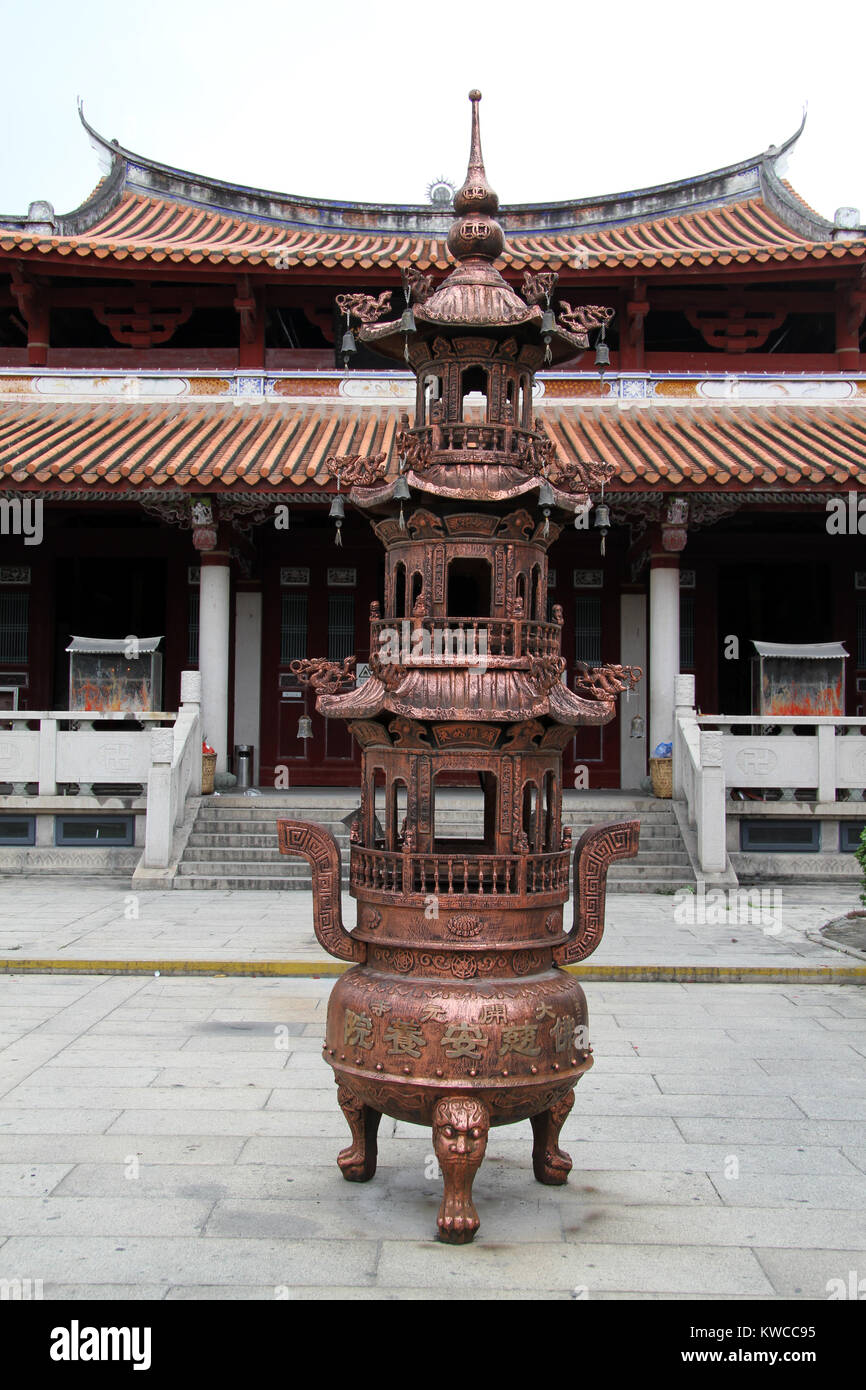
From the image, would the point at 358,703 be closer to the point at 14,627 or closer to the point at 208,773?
the point at 208,773

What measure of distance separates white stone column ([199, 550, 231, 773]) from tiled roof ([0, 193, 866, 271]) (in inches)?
160

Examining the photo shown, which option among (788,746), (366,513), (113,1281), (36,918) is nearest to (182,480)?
(36,918)

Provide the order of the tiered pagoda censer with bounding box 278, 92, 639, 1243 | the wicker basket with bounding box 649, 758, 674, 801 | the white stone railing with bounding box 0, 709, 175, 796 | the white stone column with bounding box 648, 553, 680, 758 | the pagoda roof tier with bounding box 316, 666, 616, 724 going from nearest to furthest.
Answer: the tiered pagoda censer with bounding box 278, 92, 639, 1243, the pagoda roof tier with bounding box 316, 666, 616, 724, the white stone railing with bounding box 0, 709, 175, 796, the wicker basket with bounding box 649, 758, 674, 801, the white stone column with bounding box 648, 553, 680, 758

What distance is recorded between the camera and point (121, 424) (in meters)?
14.9

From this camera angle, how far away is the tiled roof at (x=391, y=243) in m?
14.9

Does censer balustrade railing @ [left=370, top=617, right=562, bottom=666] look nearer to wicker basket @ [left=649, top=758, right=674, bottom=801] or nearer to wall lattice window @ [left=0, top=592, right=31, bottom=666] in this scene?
wicker basket @ [left=649, top=758, right=674, bottom=801]

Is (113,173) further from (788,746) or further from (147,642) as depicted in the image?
(788,746)

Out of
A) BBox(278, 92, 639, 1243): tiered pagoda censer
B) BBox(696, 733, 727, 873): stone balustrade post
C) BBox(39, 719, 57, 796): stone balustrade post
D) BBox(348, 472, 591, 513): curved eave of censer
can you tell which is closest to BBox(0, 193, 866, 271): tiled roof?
BBox(39, 719, 57, 796): stone balustrade post

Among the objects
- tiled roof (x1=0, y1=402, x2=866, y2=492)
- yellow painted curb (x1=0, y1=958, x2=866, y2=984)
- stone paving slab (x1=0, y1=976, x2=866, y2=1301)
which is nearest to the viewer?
stone paving slab (x1=0, y1=976, x2=866, y2=1301)

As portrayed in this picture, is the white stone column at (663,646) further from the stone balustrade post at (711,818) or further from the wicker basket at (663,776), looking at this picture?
the stone balustrade post at (711,818)

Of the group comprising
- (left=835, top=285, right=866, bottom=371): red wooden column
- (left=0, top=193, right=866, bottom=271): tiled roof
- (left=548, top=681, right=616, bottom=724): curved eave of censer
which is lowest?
(left=548, top=681, right=616, bottom=724): curved eave of censer

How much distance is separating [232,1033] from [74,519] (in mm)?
11276

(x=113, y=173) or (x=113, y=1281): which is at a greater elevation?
(x=113, y=173)

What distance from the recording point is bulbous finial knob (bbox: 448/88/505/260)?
513cm
